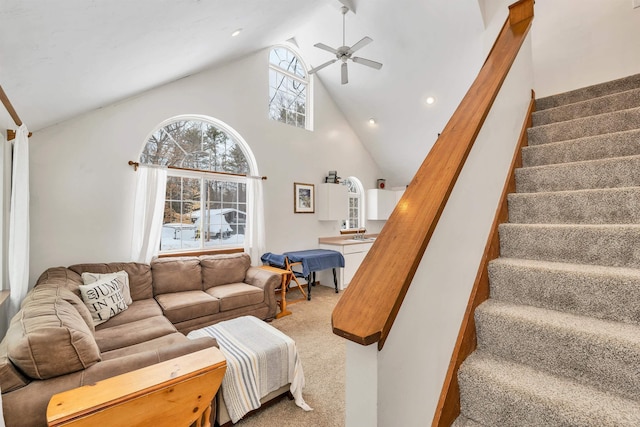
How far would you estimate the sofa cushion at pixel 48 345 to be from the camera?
1.25 metres

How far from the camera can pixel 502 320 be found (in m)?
1.08

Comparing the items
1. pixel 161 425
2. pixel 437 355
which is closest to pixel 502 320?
pixel 437 355

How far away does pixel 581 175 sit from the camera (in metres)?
1.49

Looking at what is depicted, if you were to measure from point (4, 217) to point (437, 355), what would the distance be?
10.7ft

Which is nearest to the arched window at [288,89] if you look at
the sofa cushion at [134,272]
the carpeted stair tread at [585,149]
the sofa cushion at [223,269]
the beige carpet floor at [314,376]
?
the sofa cushion at [223,269]

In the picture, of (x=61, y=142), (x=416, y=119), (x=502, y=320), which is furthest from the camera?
(x=416, y=119)

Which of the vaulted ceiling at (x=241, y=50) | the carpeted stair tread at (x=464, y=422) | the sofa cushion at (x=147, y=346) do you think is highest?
the vaulted ceiling at (x=241, y=50)

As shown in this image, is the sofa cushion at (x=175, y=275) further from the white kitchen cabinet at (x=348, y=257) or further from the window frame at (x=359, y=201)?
the window frame at (x=359, y=201)

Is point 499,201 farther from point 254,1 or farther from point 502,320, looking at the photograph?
point 254,1

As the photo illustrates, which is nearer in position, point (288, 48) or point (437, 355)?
point (437, 355)

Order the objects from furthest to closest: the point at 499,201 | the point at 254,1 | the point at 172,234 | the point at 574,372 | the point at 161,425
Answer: the point at 172,234
the point at 254,1
the point at 499,201
the point at 161,425
the point at 574,372

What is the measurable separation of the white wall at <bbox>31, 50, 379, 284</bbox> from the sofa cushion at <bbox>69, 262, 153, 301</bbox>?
0.25m

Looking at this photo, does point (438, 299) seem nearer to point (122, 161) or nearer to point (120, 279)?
point (120, 279)

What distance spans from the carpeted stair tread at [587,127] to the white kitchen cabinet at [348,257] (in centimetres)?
343
